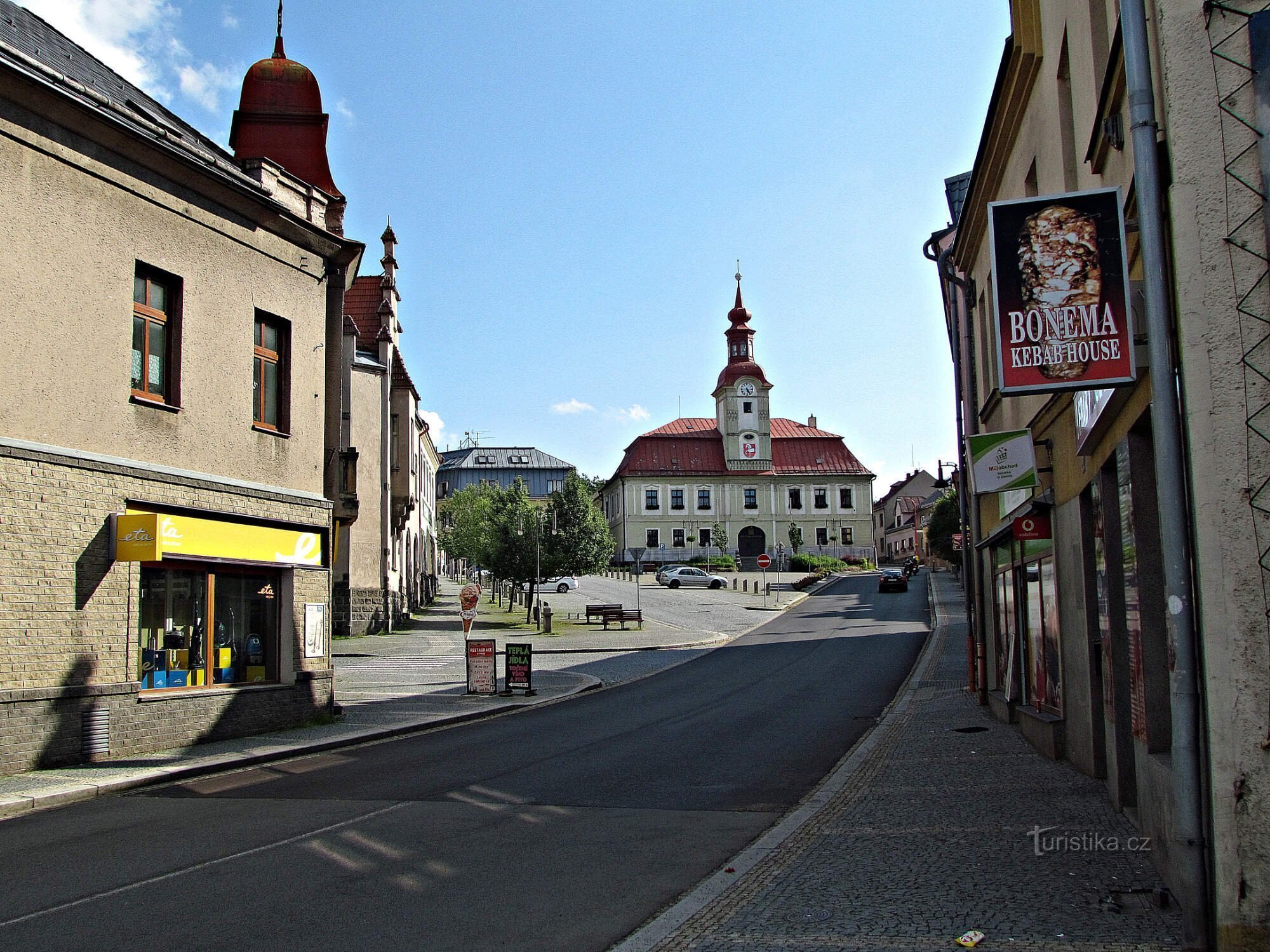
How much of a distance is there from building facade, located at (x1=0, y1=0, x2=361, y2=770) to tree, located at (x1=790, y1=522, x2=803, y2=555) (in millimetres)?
84427

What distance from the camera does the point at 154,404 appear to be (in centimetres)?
1398

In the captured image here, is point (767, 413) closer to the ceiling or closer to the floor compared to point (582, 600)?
closer to the ceiling

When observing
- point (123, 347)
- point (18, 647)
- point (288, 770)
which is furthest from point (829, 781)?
point (123, 347)

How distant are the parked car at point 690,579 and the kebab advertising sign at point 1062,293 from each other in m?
62.2

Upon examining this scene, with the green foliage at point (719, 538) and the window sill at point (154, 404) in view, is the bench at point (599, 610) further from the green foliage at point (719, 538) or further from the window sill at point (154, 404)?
the green foliage at point (719, 538)

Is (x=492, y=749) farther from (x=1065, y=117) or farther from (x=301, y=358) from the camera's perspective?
(x=1065, y=117)

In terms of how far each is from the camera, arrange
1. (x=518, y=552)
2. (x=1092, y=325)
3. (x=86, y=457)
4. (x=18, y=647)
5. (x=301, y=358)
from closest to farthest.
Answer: (x=1092, y=325), (x=18, y=647), (x=86, y=457), (x=301, y=358), (x=518, y=552)

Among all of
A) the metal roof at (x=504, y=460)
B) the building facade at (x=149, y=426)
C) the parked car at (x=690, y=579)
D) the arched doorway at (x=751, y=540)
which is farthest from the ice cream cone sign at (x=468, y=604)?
the metal roof at (x=504, y=460)

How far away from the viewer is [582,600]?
197 ft

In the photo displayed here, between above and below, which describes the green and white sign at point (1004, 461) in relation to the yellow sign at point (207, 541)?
above

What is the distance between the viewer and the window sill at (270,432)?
15.9m

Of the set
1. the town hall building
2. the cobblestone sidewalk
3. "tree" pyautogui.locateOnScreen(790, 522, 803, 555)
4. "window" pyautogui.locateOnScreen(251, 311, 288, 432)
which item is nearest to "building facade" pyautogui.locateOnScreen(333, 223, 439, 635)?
"window" pyautogui.locateOnScreen(251, 311, 288, 432)

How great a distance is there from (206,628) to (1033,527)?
35.0ft

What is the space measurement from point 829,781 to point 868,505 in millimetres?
94753
